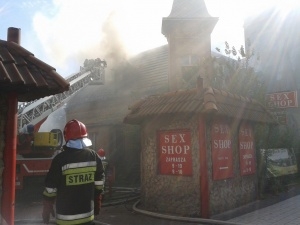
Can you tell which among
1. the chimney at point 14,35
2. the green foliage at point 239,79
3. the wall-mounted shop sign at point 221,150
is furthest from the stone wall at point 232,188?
the chimney at point 14,35

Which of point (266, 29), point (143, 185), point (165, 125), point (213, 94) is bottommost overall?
point (143, 185)

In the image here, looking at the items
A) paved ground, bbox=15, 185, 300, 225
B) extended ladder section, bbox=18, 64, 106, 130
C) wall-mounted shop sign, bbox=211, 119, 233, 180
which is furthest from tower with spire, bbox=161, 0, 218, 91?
paved ground, bbox=15, 185, 300, 225

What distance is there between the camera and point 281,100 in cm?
1141

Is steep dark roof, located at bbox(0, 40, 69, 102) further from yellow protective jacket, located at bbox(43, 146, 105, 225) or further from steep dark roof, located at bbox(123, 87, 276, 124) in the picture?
steep dark roof, located at bbox(123, 87, 276, 124)

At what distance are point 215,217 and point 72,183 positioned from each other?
481cm

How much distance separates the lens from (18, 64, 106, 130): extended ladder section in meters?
13.5

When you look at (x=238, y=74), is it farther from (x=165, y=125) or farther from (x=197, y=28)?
(x=197, y=28)

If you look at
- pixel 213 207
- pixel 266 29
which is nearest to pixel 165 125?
pixel 213 207

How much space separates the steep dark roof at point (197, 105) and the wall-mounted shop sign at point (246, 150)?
52 centimetres

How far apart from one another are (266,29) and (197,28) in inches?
365

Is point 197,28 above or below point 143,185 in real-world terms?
above

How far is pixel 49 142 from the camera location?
11156 millimetres

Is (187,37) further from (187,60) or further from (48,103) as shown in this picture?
(48,103)

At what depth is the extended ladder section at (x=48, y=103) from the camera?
13508mm
